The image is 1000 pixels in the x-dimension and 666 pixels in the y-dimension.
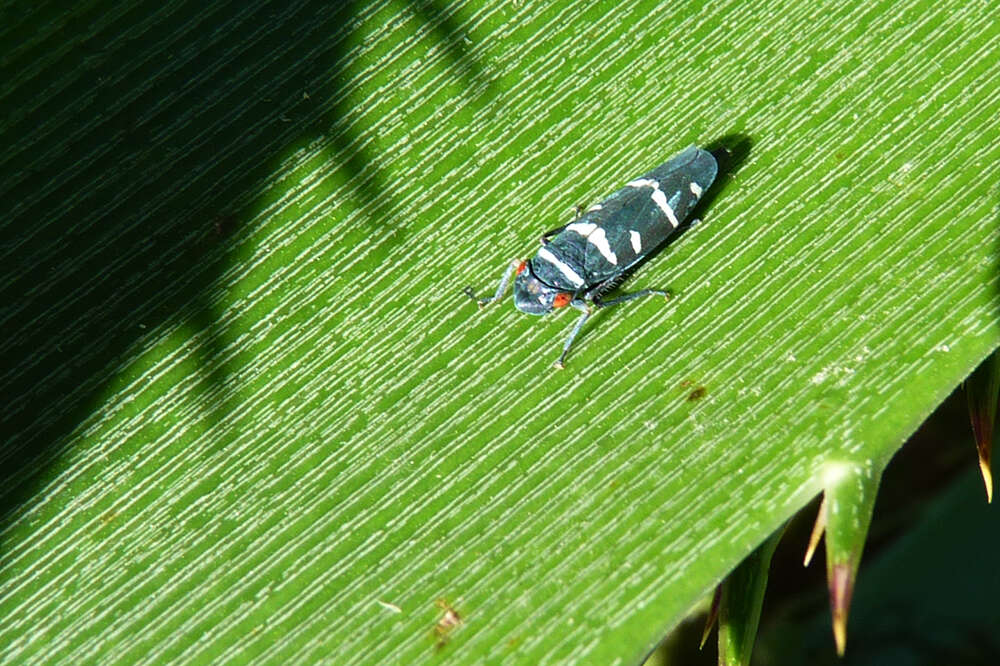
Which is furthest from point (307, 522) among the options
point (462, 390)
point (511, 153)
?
point (511, 153)

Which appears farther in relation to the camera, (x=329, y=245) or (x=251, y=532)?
(x=329, y=245)

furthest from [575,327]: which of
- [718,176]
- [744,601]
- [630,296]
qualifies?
[744,601]

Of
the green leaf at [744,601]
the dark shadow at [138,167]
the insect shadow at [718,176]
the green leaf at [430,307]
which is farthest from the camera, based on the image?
the insect shadow at [718,176]

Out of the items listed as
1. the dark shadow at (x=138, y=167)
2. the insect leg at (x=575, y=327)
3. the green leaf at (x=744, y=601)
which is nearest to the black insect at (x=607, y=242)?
the insect leg at (x=575, y=327)

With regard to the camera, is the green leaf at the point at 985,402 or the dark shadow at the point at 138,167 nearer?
the green leaf at the point at 985,402

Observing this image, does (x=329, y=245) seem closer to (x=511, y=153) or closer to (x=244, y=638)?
(x=511, y=153)

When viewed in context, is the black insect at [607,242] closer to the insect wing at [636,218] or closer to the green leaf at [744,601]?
the insect wing at [636,218]

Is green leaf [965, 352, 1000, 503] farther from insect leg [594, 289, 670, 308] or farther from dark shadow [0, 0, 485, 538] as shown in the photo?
dark shadow [0, 0, 485, 538]
